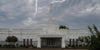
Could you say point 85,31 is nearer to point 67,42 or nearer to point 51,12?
point 67,42

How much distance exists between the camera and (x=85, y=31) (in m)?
47.2

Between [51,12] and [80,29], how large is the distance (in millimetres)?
11996

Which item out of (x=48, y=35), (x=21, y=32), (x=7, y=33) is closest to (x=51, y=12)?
(x=48, y=35)

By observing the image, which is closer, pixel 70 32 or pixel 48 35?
pixel 48 35

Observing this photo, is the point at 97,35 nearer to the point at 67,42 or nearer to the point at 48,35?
the point at 48,35

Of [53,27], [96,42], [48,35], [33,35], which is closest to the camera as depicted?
[96,42]

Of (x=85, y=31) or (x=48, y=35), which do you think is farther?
(x=85, y=31)

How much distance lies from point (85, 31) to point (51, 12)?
13890 millimetres

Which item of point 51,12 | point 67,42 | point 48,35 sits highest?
point 51,12

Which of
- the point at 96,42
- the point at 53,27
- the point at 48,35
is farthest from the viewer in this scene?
the point at 53,27

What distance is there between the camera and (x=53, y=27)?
43906 millimetres

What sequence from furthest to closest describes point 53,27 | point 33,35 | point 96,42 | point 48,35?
point 33,35 → point 53,27 → point 48,35 → point 96,42

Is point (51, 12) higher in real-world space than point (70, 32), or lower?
higher

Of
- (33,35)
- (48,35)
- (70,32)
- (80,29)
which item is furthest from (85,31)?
(33,35)
